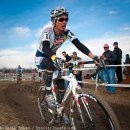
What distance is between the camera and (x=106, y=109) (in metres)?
3.99

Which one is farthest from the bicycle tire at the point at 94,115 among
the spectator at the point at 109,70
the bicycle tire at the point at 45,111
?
the spectator at the point at 109,70

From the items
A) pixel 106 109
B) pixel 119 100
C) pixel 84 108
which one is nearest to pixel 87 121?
pixel 84 108

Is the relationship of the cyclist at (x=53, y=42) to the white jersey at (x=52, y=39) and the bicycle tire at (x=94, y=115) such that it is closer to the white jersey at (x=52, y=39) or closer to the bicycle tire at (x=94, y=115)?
the white jersey at (x=52, y=39)

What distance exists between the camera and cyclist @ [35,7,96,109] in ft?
17.0

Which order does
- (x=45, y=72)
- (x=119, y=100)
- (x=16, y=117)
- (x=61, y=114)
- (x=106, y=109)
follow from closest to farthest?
(x=106, y=109) < (x=61, y=114) < (x=45, y=72) < (x=16, y=117) < (x=119, y=100)

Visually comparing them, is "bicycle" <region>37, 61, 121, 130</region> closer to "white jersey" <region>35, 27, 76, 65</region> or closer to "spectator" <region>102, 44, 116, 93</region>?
"white jersey" <region>35, 27, 76, 65</region>

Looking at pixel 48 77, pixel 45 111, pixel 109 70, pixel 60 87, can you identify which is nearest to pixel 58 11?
pixel 48 77

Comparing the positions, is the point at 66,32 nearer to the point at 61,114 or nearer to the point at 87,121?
the point at 61,114

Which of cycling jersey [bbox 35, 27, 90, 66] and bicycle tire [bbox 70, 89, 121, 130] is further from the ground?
cycling jersey [bbox 35, 27, 90, 66]

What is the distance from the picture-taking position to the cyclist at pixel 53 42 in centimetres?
517

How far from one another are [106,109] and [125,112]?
3657 mm

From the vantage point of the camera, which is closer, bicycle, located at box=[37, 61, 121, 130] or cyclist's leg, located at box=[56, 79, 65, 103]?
bicycle, located at box=[37, 61, 121, 130]

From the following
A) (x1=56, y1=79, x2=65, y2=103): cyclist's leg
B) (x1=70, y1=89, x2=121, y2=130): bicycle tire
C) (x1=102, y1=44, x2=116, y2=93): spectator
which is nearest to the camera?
(x1=70, y1=89, x2=121, y2=130): bicycle tire

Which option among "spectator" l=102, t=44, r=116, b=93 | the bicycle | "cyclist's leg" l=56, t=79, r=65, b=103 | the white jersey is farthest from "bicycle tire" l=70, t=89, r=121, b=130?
"spectator" l=102, t=44, r=116, b=93
